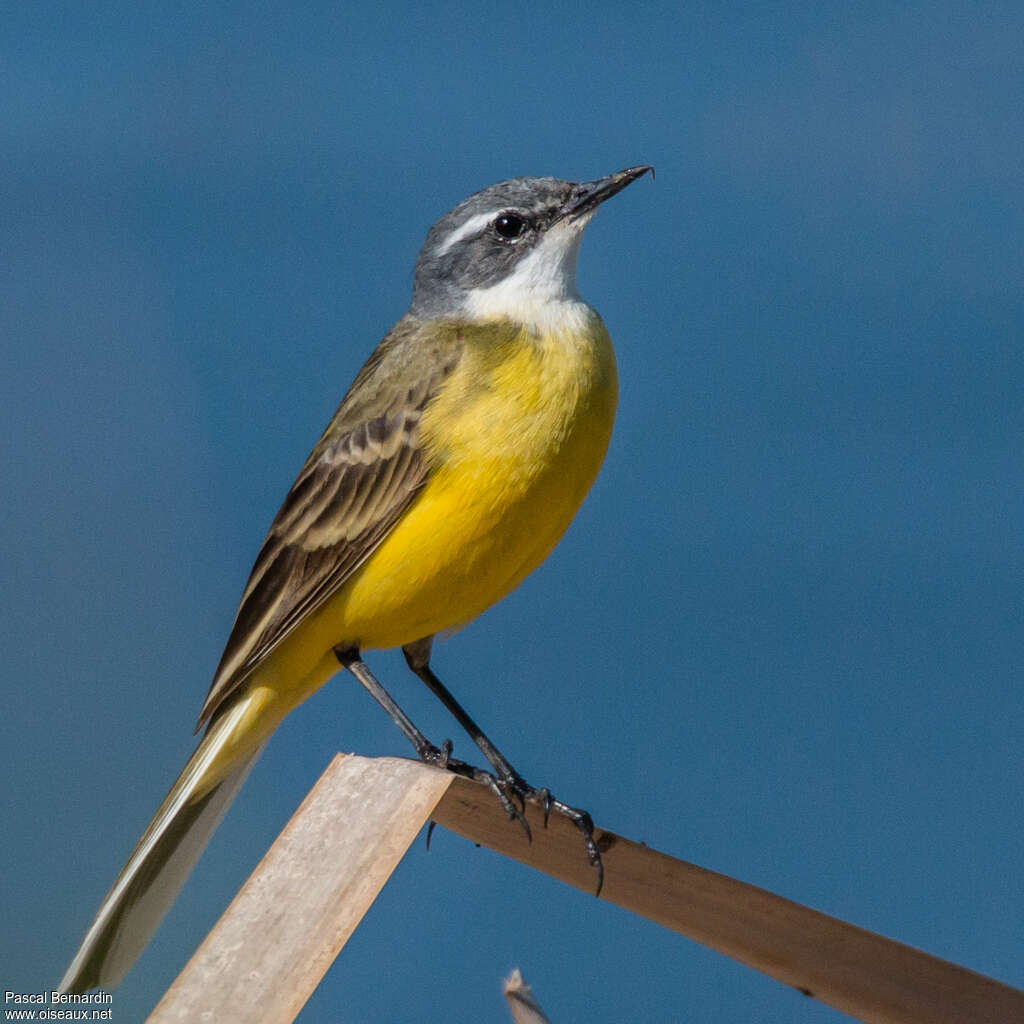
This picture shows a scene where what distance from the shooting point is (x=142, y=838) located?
280 centimetres

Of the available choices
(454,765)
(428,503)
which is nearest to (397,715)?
(454,765)

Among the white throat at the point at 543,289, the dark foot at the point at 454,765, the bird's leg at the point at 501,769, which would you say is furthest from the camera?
the white throat at the point at 543,289

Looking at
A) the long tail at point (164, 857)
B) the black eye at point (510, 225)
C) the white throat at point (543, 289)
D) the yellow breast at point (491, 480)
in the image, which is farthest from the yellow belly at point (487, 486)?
the black eye at point (510, 225)

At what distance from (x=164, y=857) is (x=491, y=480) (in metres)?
1.11

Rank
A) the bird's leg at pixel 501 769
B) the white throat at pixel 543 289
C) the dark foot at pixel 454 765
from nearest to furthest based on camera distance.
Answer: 1. the bird's leg at pixel 501 769
2. the dark foot at pixel 454 765
3. the white throat at pixel 543 289

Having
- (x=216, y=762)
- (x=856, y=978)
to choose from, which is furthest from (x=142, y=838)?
(x=856, y=978)

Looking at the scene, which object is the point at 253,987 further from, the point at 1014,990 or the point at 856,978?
the point at 1014,990

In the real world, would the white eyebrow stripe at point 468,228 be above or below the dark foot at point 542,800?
above

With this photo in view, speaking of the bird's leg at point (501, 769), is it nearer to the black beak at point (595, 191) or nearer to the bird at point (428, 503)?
the bird at point (428, 503)

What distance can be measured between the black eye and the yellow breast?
40 cm

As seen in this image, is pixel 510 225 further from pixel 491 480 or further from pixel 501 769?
pixel 501 769

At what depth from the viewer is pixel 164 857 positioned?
2857mm

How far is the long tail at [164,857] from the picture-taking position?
8.78 ft

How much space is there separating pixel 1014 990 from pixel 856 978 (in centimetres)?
22
